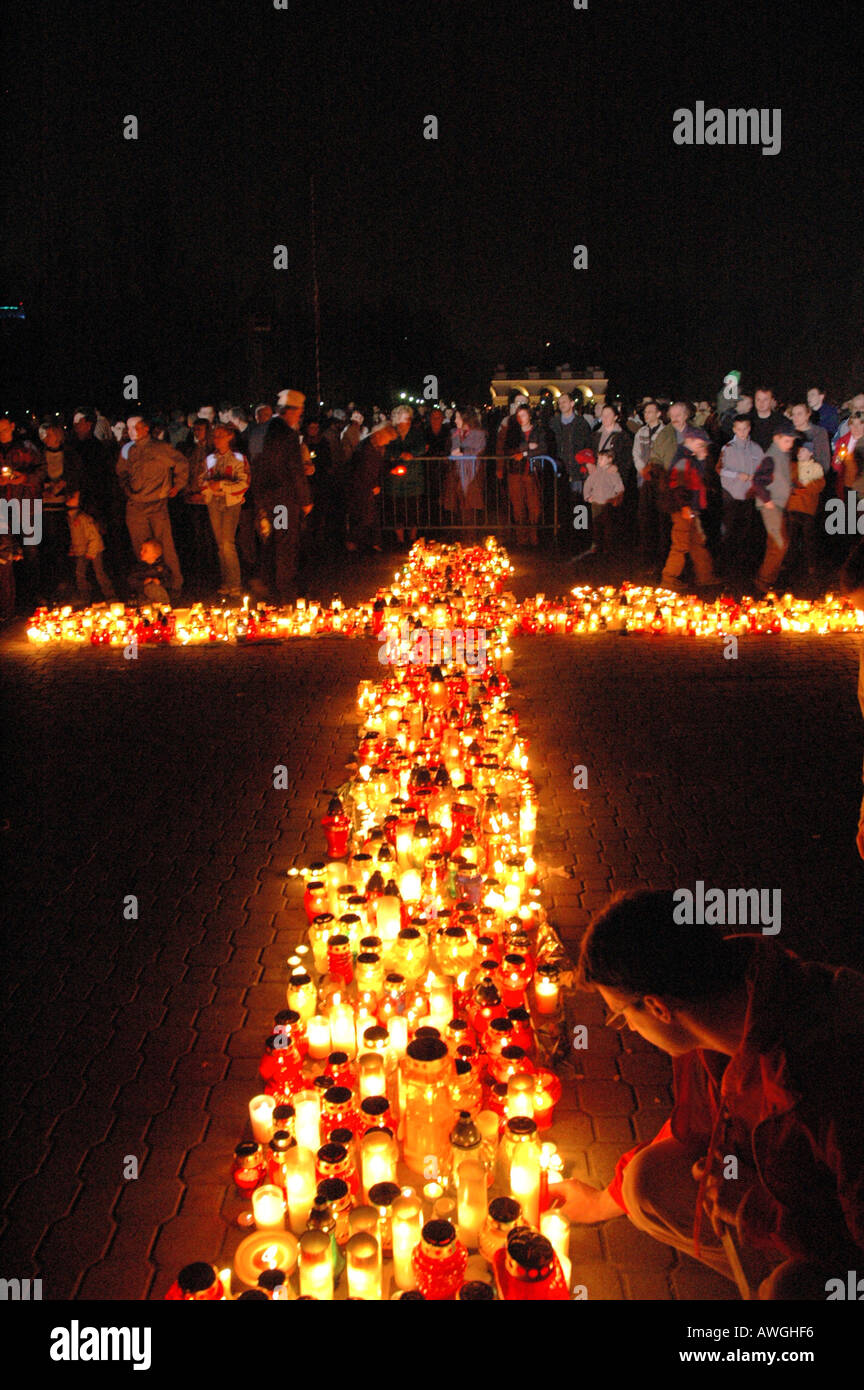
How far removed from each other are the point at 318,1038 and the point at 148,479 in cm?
938

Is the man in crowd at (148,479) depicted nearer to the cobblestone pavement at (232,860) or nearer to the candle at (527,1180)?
the cobblestone pavement at (232,860)

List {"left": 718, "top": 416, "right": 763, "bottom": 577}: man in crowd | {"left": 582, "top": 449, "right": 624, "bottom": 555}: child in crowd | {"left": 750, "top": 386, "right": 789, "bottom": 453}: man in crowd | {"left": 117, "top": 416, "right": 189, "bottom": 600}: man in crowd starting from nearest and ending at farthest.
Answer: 1. {"left": 117, "top": 416, "right": 189, "bottom": 600}: man in crowd
2. {"left": 718, "top": 416, "right": 763, "bottom": 577}: man in crowd
3. {"left": 750, "top": 386, "right": 789, "bottom": 453}: man in crowd
4. {"left": 582, "top": 449, "right": 624, "bottom": 555}: child in crowd

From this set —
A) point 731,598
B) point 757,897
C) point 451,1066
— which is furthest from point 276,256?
point 451,1066

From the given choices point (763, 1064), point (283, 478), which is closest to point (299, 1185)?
point (763, 1064)

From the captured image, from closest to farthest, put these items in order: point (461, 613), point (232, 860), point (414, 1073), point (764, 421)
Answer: point (414, 1073) < point (232, 860) < point (461, 613) < point (764, 421)

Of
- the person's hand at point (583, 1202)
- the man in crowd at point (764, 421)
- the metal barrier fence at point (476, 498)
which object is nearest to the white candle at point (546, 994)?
the person's hand at point (583, 1202)

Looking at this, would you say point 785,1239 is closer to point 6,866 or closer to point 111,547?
point 6,866

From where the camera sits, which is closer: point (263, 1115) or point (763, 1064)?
point (763, 1064)

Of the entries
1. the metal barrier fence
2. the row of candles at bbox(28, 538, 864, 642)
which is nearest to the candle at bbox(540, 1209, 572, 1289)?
the row of candles at bbox(28, 538, 864, 642)

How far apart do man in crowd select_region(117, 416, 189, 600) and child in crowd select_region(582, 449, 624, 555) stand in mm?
5646

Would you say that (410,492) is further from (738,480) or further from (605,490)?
(738,480)
